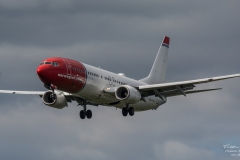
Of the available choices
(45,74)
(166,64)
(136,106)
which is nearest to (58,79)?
(45,74)

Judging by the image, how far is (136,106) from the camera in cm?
10012

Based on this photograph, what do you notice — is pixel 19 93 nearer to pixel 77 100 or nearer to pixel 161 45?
pixel 77 100

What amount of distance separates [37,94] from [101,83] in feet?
38.6

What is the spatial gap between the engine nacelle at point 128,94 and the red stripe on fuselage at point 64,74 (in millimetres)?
5055

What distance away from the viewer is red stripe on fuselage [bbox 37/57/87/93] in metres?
88.3

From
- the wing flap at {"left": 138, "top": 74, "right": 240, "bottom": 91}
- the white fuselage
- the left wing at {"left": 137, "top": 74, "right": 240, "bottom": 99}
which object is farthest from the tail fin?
the wing flap at {"left": 138, "top": 74, "right": 240, "bottom": 91}

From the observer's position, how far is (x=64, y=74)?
89.1 m

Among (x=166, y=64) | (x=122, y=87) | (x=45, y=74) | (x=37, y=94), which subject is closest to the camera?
(x=45, y=74)

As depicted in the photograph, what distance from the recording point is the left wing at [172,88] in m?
92.3

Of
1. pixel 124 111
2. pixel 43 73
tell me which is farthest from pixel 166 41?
pixel 43 73

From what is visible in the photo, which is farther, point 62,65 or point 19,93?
point 19,93

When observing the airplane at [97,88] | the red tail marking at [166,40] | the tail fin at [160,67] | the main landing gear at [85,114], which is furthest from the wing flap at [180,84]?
the red tail marking at [166,40]

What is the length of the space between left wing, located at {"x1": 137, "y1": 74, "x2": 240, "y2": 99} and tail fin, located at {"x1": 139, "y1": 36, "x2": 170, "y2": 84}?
33.0 ft

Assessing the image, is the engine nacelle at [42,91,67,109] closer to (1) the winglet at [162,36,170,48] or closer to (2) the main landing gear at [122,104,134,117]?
(2) the main landing gear at [122,104,134,117]
